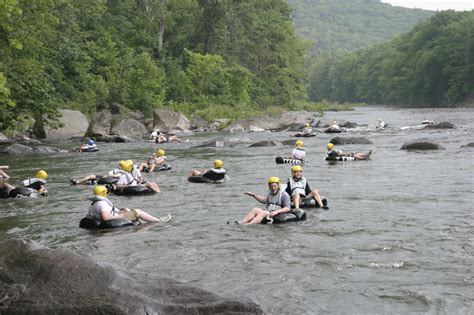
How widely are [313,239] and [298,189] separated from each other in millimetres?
3144

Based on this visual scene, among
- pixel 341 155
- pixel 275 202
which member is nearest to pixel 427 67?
pixel 341 155

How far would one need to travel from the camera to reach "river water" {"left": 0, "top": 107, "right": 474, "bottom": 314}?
8.37 m

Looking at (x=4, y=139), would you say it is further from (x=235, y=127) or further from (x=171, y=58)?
(x=171, y=58)

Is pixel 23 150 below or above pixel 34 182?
below

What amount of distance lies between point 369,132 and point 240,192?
25426 millimetres

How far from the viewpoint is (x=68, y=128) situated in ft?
137

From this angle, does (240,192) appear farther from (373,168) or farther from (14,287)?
(14,287)

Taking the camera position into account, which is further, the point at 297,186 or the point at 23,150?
the point at 23,150

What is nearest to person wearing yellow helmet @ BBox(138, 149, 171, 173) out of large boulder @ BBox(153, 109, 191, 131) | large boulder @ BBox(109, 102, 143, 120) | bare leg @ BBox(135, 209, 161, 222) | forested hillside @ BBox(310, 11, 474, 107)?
bare leg @ BBox(135, 209, 161, 222)

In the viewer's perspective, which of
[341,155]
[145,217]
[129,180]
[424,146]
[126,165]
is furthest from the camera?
[424,146]

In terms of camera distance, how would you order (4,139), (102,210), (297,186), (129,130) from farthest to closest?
(129,130), (4,139), (297,186), (102,210)

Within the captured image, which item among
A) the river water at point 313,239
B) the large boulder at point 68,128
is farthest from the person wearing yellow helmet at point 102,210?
the large boulder at point 68,128

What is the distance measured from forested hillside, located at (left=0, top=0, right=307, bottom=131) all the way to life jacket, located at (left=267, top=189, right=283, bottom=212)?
66.4 feet

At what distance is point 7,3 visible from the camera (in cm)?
2394
